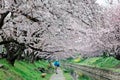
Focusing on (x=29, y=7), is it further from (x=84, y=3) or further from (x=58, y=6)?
(x=84, y=3)

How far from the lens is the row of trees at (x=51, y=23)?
29.2 feet

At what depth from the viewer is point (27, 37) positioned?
17.6 meters

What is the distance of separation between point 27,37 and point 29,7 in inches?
346

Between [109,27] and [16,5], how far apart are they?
41.4 ft

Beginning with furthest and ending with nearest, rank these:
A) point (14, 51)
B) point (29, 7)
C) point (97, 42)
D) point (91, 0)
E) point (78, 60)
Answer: point (78, 60) < point (97, 42) < point (14, 51) < point (29, 7) < point (91, 0)

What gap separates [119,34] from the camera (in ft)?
71.3

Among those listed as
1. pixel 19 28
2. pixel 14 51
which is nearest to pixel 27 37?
pixel 19 28

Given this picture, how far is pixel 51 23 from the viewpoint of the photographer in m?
14.2

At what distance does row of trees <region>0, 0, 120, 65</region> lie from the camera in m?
8.91

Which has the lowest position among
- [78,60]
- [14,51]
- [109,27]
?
[78,60]

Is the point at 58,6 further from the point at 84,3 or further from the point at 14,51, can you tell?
the point at 14,51

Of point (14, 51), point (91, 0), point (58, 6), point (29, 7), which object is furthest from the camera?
point (14, 51)

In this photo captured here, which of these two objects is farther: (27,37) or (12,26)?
(27,37)

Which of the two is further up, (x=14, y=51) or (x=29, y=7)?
(x=29, y=7)
